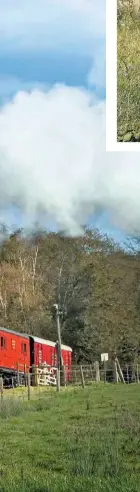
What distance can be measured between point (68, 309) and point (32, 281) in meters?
4.11

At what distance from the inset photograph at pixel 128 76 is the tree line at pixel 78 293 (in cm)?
3355

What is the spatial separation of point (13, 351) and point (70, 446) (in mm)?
23990

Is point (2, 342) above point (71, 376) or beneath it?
above

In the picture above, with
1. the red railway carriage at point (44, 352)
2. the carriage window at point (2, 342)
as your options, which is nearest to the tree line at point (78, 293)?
the red railway carriage at point (44, 352)

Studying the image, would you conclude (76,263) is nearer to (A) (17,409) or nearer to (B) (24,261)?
(B) (24,261)

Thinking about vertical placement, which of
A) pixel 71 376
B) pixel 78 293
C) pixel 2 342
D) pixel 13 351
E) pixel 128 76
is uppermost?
pixel 78 293

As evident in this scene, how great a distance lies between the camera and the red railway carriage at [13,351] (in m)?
34.5

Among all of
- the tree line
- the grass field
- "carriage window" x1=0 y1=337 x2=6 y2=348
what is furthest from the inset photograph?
the tree line

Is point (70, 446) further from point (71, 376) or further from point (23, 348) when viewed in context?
point (23, 348)

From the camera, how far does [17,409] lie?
19844 mm

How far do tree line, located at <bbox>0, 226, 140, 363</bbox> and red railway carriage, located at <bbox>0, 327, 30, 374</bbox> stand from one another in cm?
840

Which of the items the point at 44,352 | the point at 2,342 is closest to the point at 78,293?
the point at 44,352

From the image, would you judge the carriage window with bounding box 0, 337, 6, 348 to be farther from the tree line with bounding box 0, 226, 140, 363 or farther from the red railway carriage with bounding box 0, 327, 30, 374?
the tree line with bounding box 0, 226, 140, 363

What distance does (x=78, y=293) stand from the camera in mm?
47531
